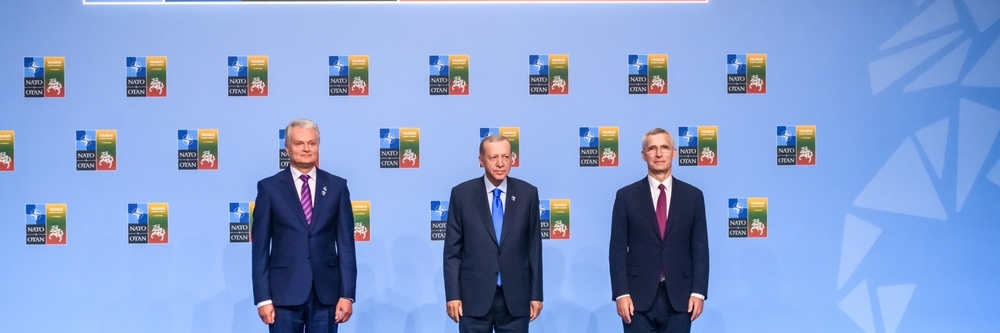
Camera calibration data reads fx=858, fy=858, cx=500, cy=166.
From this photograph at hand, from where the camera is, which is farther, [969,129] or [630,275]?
[969,129]

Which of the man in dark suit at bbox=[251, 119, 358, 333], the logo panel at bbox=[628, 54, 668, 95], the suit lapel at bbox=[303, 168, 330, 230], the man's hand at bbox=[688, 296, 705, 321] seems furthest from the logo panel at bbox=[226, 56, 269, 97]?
the man's hand at bbox=[688, 296, 705, 321]

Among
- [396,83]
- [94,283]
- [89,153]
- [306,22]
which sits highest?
[306,22]

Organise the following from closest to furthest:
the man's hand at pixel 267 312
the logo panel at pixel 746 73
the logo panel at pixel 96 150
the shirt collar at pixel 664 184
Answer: the man's hand at pixel 267 312 < the shirt collar at pixel 664 184 < the logo panel at pixel 96 150 < the logo panel at pixel 746 73

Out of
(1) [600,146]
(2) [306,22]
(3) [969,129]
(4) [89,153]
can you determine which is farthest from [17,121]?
(3) [969,129]

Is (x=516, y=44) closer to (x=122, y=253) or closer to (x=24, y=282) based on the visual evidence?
(x=122, y=253)

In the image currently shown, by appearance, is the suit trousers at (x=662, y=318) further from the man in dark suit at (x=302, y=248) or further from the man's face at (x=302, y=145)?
the man's face at (x=302, y=145)

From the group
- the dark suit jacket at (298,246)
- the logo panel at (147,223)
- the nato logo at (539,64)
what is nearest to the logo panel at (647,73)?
the nato logo at (539,64)

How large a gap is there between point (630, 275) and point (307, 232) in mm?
1432

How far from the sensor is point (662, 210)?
12.6 feet

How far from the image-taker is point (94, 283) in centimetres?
485

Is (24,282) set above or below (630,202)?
below

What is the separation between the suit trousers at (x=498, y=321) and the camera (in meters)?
3.76

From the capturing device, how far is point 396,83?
4.85m

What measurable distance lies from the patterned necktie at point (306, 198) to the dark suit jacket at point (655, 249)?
4.45 ft
